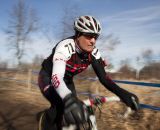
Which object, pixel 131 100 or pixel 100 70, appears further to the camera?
pixel 100 70

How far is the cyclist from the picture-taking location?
11.3 feet

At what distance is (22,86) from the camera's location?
1888 centimetres

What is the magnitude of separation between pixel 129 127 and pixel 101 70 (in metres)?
4.81

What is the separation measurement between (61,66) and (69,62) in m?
0.43

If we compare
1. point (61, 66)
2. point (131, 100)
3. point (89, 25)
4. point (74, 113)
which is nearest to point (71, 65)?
point (61, 66)

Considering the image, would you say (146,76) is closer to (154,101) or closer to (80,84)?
(80,84)

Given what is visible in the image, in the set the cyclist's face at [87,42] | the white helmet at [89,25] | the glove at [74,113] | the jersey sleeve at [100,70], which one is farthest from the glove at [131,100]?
the glove at [74,113]

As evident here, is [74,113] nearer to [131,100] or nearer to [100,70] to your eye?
[131,100]

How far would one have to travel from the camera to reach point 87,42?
3709 millimetres

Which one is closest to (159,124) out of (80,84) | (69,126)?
(69,126)

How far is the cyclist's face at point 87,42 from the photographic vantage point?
3.63m

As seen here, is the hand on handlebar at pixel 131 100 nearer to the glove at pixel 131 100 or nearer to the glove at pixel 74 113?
the glove at pixel 131 100

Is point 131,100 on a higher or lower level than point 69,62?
lower

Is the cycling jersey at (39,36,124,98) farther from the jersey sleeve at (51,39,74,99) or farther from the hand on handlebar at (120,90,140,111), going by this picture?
the hand on handlebar at (120,90,140,111)
